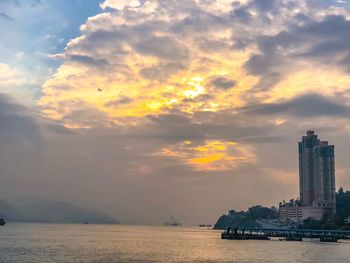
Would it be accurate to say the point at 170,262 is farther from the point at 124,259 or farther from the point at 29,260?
the point at 29,260

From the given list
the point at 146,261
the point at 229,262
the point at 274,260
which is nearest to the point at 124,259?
the point at 146,261

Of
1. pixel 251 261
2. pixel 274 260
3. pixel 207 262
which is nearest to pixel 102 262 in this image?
pixel 207 262

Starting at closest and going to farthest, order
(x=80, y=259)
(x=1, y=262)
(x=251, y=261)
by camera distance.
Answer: (x=1, y=262) → (x=80, y=259) → (x=251, y=261)

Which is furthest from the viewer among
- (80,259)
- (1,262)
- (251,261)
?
(251,261)

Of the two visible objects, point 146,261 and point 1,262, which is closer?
point 1,262

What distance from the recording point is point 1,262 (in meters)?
93.9

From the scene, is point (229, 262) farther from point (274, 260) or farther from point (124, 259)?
point (124, 259)

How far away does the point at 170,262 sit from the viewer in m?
102

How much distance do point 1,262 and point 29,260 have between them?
5834 mm

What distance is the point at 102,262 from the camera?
96938 mm

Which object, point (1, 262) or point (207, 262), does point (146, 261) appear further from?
Result: point (1, 262)

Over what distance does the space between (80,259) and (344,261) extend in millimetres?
59267

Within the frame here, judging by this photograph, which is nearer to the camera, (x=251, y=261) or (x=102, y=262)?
(x=102, y=262)

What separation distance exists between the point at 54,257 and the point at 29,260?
8.17m
